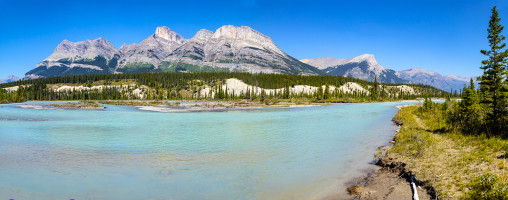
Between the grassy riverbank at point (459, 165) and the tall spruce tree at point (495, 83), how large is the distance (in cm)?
355

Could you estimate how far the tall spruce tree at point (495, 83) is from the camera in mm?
23109

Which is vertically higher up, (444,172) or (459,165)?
(459,165)

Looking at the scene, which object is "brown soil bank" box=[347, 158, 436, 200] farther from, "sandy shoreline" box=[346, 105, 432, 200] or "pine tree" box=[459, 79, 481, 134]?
"pine tree" box=[459, 79, 481, 134]

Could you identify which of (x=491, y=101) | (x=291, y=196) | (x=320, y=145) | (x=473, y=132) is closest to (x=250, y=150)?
(x=320, y=145)

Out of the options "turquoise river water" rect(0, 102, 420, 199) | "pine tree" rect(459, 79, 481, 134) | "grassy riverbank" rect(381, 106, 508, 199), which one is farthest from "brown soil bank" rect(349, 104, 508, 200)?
"pine tree" rect(459, 79, 481, 134)

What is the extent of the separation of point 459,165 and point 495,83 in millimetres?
17035

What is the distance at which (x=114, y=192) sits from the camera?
13359 millimetres

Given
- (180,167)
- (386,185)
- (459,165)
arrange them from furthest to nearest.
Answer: (180,167) → (459,165) → (386,185)

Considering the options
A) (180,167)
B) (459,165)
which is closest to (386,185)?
(459,165)

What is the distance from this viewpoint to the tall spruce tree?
75.8 ft

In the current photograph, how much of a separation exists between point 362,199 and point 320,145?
46.0 feet

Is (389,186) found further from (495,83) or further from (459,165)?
(495,83)

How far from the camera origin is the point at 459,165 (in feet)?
47.5

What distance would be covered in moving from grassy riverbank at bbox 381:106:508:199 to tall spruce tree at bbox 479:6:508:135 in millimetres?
3552
